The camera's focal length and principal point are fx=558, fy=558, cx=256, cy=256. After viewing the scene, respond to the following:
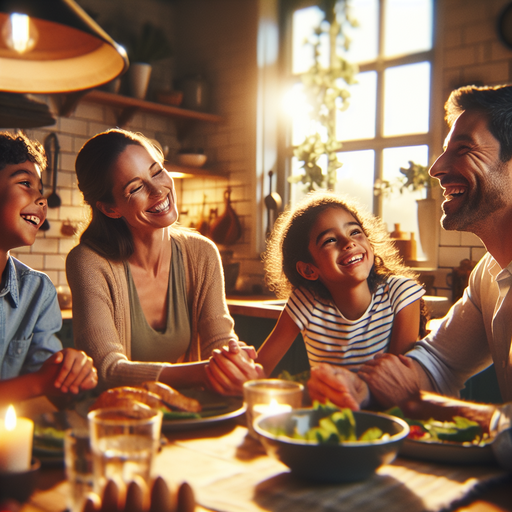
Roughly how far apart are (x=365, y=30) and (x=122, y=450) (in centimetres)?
375

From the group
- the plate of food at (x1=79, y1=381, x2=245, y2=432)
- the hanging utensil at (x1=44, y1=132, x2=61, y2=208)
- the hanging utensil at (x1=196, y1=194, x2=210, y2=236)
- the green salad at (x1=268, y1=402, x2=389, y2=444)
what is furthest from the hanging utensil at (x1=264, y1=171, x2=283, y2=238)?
the green salad at (x1=268, y1=402, x2=389, y2=444)

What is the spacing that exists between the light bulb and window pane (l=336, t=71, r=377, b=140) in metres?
2.94

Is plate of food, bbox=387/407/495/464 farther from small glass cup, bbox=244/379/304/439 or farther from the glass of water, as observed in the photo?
the glass of water

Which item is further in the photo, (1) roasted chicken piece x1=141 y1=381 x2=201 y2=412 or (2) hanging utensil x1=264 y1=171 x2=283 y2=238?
(2) hanging utensil x1=264 y1=171 x2=283 y2=238

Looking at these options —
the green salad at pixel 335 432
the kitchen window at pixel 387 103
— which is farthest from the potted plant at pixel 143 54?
the green salad at pixel 335 432

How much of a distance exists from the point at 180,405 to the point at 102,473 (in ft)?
1.34

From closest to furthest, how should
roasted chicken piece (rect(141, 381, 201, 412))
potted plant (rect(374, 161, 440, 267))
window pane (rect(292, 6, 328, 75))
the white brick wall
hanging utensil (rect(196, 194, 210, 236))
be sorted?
1. roasted chicken piece (rect(141, 381, 201, 412))
2. the white brick wall
3. potted plant (rect(374, 161, 440, 267))
4. window pane (rect(292, 6, 328, 75))
5. hanging utensil (rect(196, 194, 210, 236))

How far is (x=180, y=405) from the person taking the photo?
1.07 metres

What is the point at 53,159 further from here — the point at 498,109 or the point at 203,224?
the point at 498,109

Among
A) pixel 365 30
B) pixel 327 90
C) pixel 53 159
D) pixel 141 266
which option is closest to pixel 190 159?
pixel 53 159

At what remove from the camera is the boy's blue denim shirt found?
159 centimetres

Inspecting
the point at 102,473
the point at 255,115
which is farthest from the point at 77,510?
the point at 255,115

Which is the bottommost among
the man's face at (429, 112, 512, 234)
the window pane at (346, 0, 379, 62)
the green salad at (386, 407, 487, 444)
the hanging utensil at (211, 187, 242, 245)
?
the green salad at (386, 407, 487, 444)

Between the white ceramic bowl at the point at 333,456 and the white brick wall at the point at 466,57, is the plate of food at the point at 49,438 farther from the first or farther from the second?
the white brick wall at the point at 466,57
